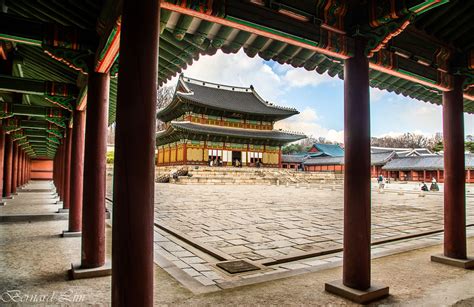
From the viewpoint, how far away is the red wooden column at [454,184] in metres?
4.44

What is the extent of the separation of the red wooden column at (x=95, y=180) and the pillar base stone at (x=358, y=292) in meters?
2.70

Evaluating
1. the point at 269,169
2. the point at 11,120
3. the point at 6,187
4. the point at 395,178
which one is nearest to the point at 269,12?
the point at 11,120

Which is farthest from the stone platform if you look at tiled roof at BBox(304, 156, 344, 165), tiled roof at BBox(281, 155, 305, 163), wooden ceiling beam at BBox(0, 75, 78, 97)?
wooden ceiling beam at BBox(0, 75, 78, 97)

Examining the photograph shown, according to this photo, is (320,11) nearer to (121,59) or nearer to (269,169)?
(121,59)

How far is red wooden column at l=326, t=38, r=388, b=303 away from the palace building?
27568 millimetres

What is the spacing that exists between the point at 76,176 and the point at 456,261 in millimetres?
6356

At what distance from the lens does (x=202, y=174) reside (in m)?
27.2

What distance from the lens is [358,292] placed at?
321 centimetres

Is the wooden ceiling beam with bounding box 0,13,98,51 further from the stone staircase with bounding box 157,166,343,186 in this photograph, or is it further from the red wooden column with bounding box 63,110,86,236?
the stone staircase with bounding box 157,166,343,186

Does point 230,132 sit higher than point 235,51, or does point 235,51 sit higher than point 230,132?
point 230,132

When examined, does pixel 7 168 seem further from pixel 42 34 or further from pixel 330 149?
pixel 330 149

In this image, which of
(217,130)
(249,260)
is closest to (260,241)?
(249,260)

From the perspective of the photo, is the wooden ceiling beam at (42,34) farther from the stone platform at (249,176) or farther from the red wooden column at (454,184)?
the stone platform at (249,176)

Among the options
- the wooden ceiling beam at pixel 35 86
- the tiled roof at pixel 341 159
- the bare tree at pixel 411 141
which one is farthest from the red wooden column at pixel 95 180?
the bare tree at pixel 411 141
